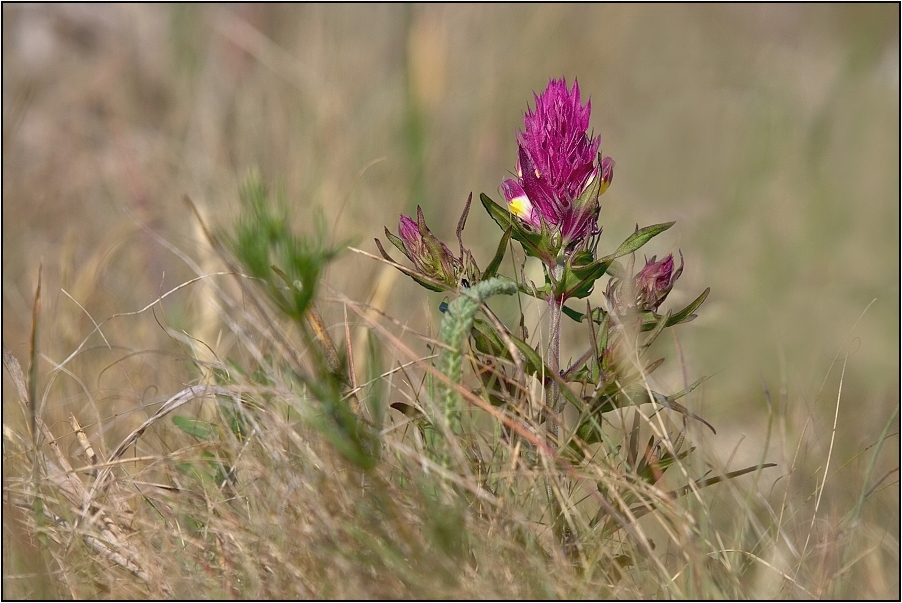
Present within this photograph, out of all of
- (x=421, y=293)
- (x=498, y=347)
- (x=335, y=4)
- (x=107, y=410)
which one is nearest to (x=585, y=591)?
(x=498, y=347)

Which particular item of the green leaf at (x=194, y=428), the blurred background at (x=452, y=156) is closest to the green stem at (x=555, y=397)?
the green leaf at (x=194, y=428)

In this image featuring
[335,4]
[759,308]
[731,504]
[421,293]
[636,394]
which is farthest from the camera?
[335,4]

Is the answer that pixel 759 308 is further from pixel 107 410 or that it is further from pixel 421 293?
pixel 107 410

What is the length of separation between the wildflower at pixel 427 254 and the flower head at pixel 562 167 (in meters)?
0.13

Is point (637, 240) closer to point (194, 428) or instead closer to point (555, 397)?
point (555, 397)

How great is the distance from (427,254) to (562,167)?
0.65 feet

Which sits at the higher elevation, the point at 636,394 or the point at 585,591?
the point at 636,394

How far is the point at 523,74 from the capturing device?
325cm

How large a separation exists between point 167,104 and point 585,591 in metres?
2.78

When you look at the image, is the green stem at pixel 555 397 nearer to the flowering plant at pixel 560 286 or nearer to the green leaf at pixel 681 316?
the flowering plant at pixel 560 286

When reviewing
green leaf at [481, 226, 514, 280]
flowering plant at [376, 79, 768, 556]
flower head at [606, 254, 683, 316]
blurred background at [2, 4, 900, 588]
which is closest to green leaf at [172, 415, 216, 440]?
flowering plant at [376, 79, 768, 556]

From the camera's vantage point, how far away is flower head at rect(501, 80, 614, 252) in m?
0.97

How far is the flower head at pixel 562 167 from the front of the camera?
97 cm

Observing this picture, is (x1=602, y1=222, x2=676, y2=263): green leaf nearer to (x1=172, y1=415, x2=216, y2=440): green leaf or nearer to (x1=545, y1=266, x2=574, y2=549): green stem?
(x1=545, y1=266, x2=574, y2=549): green stem
